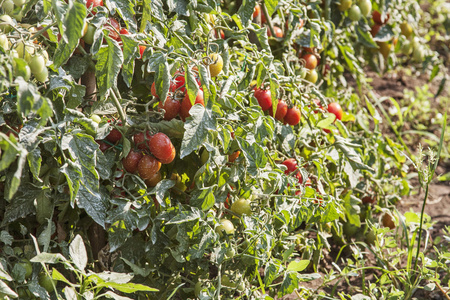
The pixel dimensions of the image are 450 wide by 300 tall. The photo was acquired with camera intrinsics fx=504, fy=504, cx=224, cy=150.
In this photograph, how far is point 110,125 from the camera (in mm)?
1376

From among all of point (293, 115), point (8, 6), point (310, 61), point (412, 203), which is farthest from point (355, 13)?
point (8, 6)

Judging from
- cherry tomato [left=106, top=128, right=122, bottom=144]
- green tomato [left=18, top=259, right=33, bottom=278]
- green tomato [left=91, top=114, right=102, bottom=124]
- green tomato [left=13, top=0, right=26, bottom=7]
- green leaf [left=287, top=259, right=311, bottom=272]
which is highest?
green tomato [left=13, top=0, right=26, bottom=7]

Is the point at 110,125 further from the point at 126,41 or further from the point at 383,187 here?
the point at 383,187

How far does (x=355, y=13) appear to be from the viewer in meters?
2.39

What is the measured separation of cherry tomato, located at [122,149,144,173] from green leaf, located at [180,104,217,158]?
182mm

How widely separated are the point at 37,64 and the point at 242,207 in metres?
0.74

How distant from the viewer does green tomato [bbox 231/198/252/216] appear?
1582 mm

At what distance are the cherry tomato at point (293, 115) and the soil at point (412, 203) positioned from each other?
555mm

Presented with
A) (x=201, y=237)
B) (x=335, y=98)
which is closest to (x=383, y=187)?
(x=335, y=98)

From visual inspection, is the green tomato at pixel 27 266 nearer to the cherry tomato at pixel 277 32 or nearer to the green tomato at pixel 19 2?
the green tomato at pixel 19 2

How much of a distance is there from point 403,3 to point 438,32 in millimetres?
1103

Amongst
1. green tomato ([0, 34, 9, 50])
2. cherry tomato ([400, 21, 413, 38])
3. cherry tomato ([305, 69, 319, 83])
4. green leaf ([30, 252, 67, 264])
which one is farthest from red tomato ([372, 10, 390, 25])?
green leaf ([30, 252, 67, 264])

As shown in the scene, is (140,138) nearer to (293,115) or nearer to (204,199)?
(204,199)

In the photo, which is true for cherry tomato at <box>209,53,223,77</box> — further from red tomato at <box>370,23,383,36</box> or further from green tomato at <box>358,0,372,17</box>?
red tomato at <box>370,23,383,36</box>
